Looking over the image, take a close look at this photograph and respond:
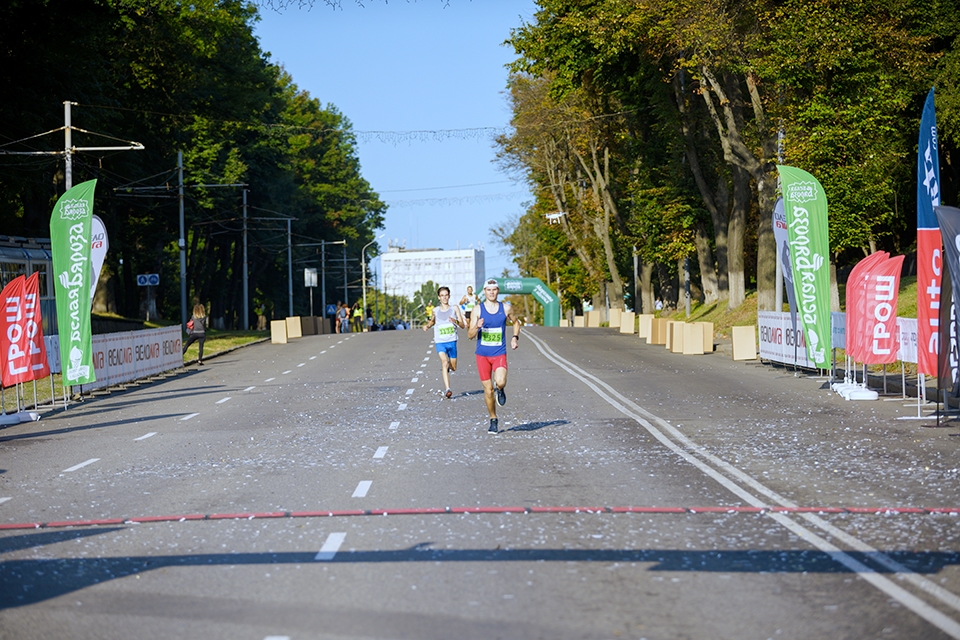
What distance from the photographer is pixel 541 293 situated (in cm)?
10388

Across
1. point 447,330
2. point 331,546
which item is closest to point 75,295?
point 447,330

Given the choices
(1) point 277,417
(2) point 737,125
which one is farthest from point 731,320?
(1) point 277,417

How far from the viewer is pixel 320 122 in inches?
3890

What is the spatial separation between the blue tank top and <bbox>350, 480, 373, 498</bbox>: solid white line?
4808mm

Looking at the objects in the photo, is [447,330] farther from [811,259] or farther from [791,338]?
[791,338]

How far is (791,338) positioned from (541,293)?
76.3m

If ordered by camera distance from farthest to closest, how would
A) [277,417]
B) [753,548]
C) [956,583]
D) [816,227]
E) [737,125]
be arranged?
1. [737,125]
2. [816,227]
3. [277,417]
4. [753,548]
5. [956,583]

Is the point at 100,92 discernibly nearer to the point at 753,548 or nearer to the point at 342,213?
the point at 753,548

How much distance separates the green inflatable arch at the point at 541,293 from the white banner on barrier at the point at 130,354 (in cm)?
6765

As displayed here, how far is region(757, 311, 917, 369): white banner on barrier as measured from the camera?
2003 cm

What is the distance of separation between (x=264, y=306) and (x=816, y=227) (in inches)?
3294

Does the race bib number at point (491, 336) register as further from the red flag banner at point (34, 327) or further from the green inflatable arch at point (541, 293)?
the green inflatable arch at point (541, 293)

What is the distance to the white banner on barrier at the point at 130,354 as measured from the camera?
27.5 m

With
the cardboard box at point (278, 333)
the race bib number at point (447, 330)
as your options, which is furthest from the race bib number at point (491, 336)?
the cardboard box at point (278, 333)
